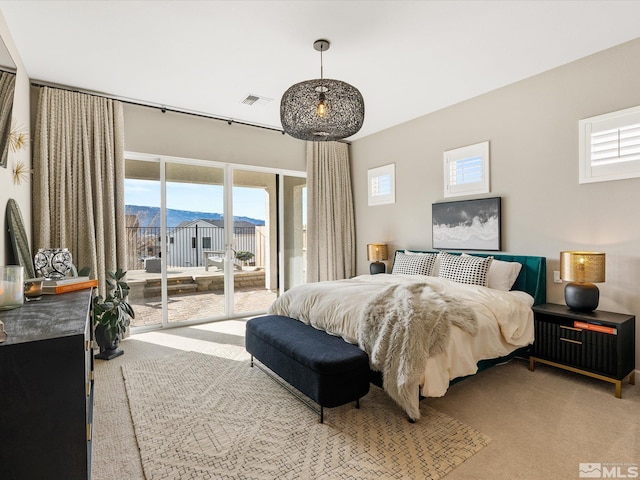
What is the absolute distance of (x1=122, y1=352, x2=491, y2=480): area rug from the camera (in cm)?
180

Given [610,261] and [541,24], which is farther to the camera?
[610,261]

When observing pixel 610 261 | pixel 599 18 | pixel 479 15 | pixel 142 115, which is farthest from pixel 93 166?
pixel 610 261

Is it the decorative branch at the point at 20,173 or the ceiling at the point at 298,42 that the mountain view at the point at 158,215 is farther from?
the ceiling at the point at 298,42

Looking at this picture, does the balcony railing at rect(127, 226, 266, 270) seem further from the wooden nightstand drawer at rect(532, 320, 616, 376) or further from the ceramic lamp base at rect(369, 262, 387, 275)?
the wooden nightstand drawer at rect(532, 320, 616, 376)

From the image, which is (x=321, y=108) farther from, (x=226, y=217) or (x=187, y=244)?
(x=187, y=244)

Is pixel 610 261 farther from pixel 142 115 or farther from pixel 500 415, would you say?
pixel 142 115

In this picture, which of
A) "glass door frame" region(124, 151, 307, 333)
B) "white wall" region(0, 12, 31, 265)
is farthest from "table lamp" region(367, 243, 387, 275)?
"white wall" region(0, 12, 31, 265)

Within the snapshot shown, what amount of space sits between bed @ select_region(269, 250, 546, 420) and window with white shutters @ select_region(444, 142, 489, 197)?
92 centimetres

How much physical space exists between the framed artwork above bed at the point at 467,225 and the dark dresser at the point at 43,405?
3828 mm

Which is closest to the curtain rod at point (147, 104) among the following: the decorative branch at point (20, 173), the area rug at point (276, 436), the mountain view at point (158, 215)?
the decorative branch at point (20, 173)

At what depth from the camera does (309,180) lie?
5430mm

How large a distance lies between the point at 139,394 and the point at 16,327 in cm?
164

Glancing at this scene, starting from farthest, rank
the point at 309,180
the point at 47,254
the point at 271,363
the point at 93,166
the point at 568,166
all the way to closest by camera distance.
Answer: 1. the point at 309,180
2. the point at 93,166
3. the point at 568,166
4. the point at 47,254
5. the point at 271,363

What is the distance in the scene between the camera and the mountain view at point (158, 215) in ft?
14.1
